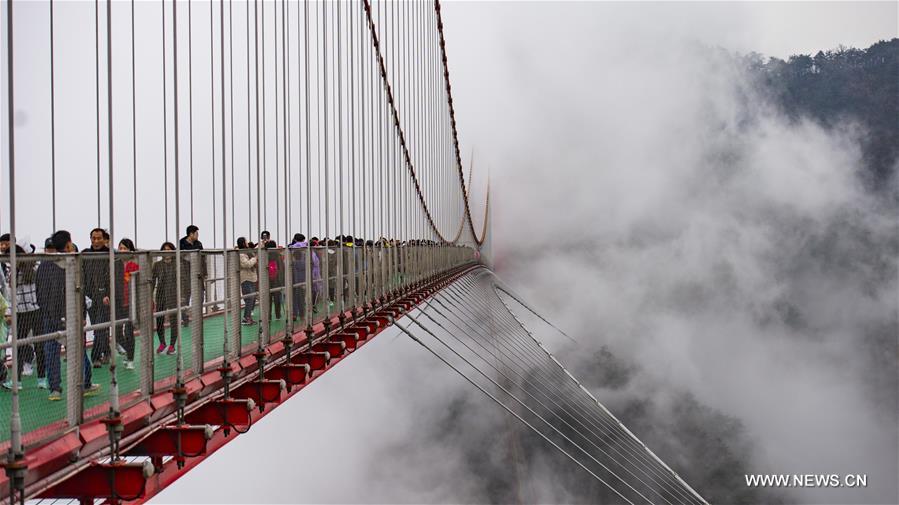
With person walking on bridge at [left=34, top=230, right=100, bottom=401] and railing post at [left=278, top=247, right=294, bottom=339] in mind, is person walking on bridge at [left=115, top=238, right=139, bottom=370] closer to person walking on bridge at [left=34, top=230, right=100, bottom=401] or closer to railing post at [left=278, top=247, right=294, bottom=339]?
person walking on bridge at [left=34, top=230, right=100, bottom=401]

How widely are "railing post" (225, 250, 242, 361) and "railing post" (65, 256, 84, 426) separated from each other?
6.14ft

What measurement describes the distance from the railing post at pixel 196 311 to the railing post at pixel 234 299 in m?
0.49

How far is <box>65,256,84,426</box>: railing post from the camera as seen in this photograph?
12.4ft

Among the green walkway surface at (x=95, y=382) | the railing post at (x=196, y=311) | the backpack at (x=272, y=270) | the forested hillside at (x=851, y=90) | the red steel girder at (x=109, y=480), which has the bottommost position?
the red steel girder at (x=109, y=480)

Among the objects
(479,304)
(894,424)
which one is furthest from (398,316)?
(894,424)

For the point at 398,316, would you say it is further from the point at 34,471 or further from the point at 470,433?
the point at 470,433

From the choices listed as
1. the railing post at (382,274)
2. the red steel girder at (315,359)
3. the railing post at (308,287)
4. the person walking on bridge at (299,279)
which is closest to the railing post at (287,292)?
the red steel girder at (315,359)

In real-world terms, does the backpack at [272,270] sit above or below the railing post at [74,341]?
above

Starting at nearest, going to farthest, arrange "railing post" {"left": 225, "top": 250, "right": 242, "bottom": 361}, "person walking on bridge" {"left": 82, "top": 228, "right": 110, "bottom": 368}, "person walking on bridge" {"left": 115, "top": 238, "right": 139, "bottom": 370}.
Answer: "person walking on bridge" {"left": 82, "top": 228, "right": 110, "bottom": 368}, "person walking on bridge" {"left": 115, "top": 238, "right": 139, "bottom": 370}, "railing post" {"left": 225, "top": 250, "right": 242, "bottom": 361}

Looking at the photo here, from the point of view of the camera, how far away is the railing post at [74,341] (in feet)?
12.4

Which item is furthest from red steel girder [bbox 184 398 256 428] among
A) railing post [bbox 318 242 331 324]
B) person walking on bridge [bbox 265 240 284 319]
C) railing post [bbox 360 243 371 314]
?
railing post [bbox 360 243 371 314]

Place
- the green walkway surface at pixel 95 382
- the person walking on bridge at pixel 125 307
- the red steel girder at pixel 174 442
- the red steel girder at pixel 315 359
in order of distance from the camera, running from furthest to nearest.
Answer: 1. the red steel girder at pixel 315 359
2. the person walking on bridge at pixel 125 307
3. the red steel girder at pixel 174 442
4. the green walkway surface at pixel 95 382

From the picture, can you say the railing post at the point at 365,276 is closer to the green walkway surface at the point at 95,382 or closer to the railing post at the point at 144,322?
the green walkway surface at the point at 95,382

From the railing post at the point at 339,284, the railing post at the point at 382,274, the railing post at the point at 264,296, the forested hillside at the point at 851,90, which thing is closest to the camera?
the railing post at the point at 264,296
